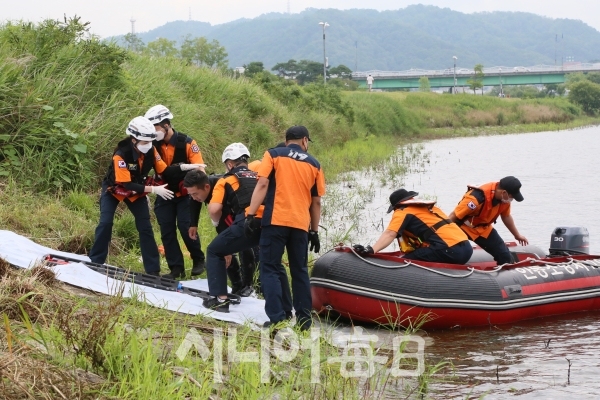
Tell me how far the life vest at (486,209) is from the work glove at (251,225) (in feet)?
9.95

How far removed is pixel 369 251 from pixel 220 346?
2.83 metres

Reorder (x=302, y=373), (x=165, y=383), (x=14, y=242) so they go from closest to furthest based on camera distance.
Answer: (x=165, y=383) → (x=302, y=373) → (x=14, y=242)

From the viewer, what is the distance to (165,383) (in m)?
4.34

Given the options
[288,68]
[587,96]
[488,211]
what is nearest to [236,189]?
[488,211]

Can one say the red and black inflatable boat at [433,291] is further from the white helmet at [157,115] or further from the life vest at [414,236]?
the white helmet at [157,115]

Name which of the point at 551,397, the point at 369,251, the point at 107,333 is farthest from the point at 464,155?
the point at 107,333

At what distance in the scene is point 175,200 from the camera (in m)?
8.65

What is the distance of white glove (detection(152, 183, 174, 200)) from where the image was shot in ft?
26.8

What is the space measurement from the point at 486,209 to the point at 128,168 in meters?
3.72

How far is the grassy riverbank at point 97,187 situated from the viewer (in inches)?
172

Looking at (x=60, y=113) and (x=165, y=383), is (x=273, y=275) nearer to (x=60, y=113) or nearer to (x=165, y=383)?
(x=165, y=383)

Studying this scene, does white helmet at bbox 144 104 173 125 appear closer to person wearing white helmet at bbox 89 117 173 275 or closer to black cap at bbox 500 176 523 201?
person wearing white helmet at bbox 89 117 173 275

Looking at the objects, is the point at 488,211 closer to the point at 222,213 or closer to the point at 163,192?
the point at 222,213

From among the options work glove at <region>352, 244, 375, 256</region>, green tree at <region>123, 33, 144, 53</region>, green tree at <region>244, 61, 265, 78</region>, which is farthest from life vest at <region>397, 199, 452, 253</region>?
green tree at <region>244, 61, 265, 78</region>
